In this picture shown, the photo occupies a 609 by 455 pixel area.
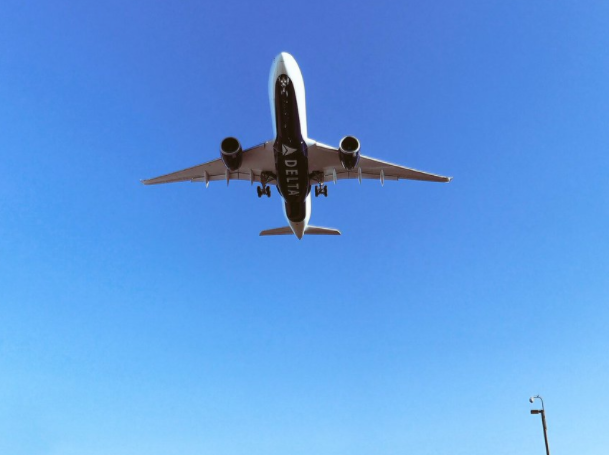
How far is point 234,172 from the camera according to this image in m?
33.9

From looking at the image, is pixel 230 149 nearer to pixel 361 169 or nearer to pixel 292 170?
pixel 292 170

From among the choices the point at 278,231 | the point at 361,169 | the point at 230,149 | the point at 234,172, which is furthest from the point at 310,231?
the point at 230,149

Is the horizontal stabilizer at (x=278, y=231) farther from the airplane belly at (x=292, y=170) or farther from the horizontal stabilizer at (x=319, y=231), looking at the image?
the airplane belly at (x=292, y=170)

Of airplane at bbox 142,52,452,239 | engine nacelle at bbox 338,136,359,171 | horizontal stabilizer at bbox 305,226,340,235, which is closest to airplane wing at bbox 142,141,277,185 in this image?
airplane at bbox 142,52,452,239

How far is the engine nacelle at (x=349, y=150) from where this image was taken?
28156mm

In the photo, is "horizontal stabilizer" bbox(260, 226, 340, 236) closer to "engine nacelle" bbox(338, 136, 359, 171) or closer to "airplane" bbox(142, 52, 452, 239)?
"airplane" bbox(142, 52, 452, 239)

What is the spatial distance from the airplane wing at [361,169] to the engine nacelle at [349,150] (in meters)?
2.29

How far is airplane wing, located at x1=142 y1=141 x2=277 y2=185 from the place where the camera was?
103 ft

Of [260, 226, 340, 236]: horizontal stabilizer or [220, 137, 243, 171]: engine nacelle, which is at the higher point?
[260, 226, 340, 236]: horizontal stabilizer

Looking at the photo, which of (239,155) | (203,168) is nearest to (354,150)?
(239,155)

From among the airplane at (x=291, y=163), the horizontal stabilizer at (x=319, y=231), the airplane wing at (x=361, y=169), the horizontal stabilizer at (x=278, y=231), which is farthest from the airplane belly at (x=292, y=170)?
the horizontal stabilizer at (x=278, y=231)

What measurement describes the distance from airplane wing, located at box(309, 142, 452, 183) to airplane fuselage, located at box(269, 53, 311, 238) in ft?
6.28

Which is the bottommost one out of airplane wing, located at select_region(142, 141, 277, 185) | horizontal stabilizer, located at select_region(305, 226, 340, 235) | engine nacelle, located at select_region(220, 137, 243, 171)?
engine nacelle, located at select_region(220, 137, 243, 171)

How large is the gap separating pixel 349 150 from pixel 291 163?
3209 mm
